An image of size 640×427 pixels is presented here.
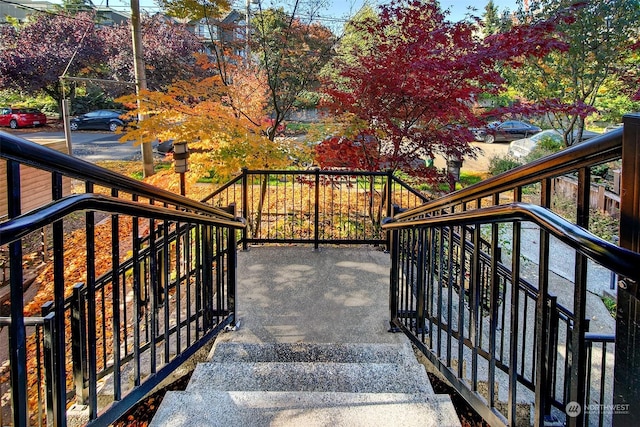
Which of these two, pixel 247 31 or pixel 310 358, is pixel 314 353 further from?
pixel 247 31

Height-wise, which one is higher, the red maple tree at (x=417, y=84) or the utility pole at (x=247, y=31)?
the utility pole at (x=247, y=31)

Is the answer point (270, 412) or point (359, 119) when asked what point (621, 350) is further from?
point (359, 119)

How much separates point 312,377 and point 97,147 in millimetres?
16890

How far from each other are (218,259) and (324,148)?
117 inches

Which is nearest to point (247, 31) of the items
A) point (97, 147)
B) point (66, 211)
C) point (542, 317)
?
point (66, 211)

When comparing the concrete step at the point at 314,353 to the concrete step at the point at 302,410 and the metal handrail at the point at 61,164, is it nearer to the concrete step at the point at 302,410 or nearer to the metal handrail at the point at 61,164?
the concrete step at the point at 302,410

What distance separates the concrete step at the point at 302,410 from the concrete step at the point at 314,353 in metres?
0.72

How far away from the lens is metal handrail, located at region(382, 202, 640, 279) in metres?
0.79

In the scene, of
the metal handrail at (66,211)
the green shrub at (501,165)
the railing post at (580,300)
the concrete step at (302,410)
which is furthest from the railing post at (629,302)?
the green shrub at (501,165)

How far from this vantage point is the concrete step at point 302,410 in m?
1.79

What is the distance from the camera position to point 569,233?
939mm

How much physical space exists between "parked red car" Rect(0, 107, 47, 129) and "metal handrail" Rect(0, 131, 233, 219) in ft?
70.8

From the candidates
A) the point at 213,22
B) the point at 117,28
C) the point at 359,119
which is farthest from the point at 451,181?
the point at 117,28

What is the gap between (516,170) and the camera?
4.38ft
